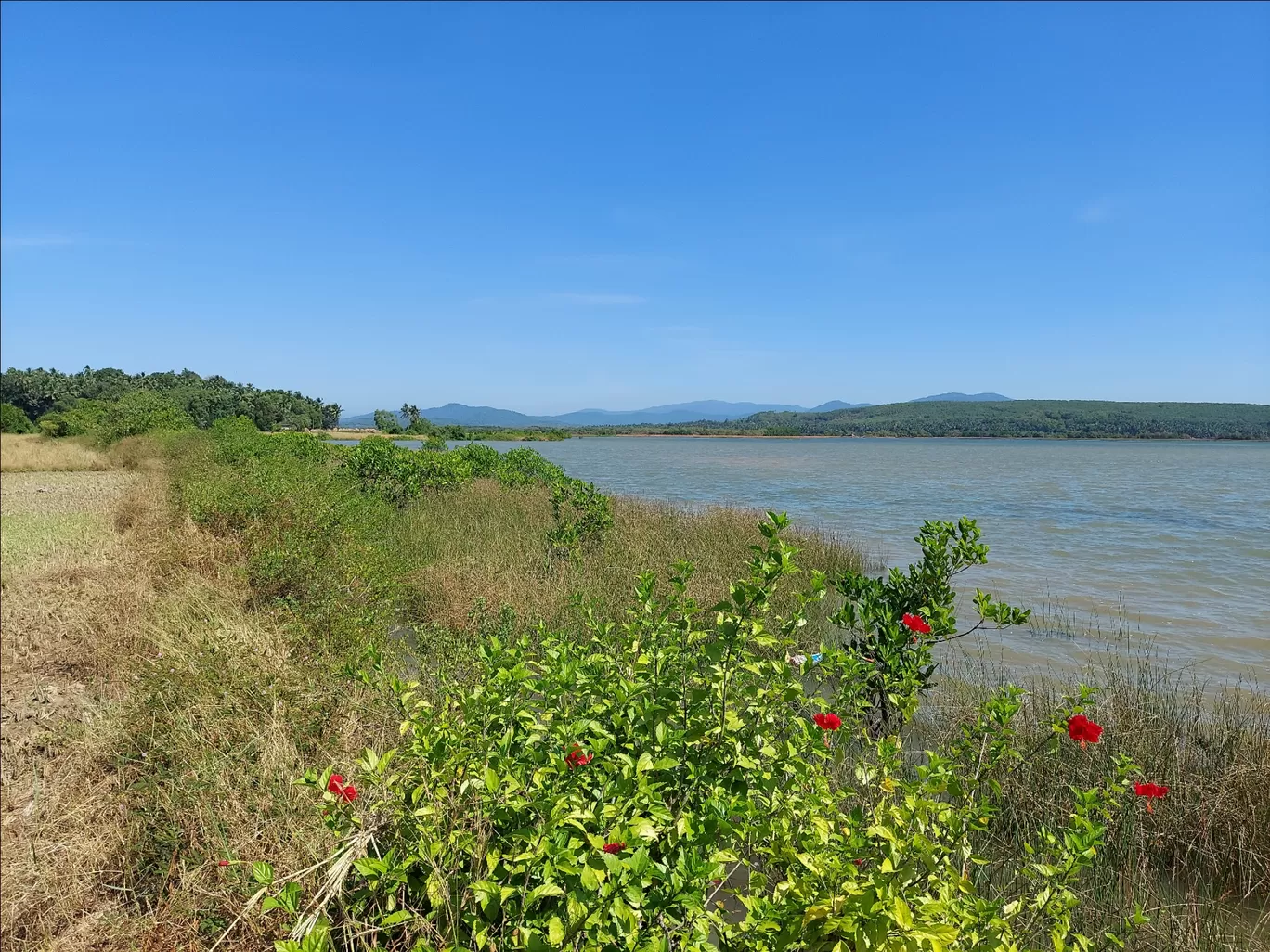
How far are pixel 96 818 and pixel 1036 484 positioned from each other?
3597 cm

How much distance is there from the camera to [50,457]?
27.6 meters

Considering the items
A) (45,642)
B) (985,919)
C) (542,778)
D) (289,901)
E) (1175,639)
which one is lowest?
(1175,639)

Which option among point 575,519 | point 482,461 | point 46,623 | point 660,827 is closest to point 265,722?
point 660,827

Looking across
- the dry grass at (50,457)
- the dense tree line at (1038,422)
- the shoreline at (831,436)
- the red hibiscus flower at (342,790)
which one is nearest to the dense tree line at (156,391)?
the dry grass at (50,457)

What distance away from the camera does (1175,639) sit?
26.5 ft

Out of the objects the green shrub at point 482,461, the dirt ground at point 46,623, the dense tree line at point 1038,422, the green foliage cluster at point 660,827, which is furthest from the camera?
the dense tree line at point 1038,422

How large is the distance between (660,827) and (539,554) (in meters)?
7.81

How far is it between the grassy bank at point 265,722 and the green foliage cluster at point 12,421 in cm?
4346

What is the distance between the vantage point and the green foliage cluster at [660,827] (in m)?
1.66

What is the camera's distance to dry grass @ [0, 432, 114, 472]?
2612 cm

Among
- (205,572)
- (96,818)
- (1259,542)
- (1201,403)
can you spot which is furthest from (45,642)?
(1201,403)

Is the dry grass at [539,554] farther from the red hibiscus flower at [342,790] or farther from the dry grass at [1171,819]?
the dry grass at [1171,819]

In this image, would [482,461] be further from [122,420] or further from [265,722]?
[122,420]

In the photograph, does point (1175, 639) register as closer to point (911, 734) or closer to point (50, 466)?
point (911, 734)
